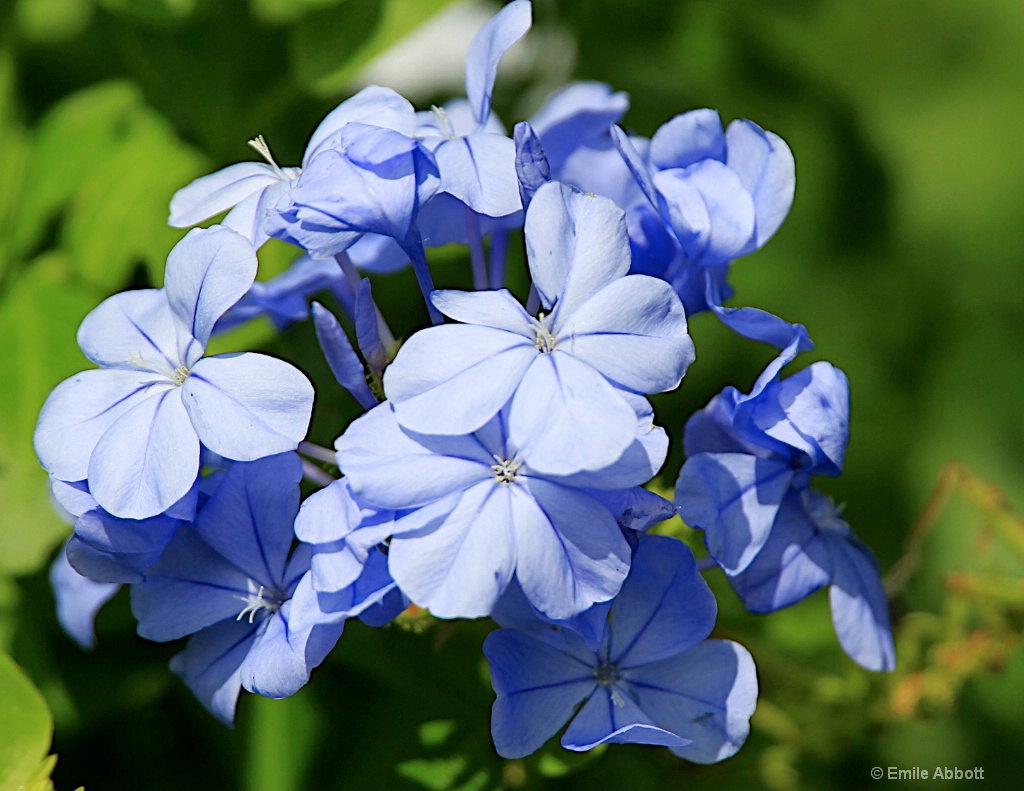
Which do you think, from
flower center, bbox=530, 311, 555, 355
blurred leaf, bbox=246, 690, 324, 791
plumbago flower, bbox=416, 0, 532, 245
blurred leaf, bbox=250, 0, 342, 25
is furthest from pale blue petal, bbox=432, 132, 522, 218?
blurred leaf, bbox=246, 690, 324, 791

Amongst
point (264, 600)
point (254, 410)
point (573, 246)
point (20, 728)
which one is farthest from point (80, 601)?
point (573, 246)

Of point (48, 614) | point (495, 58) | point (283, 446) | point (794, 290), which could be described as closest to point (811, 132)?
point (794, 290)

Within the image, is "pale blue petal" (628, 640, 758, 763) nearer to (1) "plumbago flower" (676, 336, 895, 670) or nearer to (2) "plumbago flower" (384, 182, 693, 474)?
(1) "plumbago flower" (676, 336, 895, 670)

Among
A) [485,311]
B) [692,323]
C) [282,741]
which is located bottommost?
[282,741]

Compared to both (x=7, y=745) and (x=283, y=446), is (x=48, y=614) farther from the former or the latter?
(x=283, y=446)

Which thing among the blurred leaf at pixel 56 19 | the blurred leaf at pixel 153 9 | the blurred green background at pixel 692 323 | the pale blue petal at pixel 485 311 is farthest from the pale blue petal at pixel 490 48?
the blurred leaf at pixel 56 19

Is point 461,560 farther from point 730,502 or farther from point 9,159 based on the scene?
point 9,159
